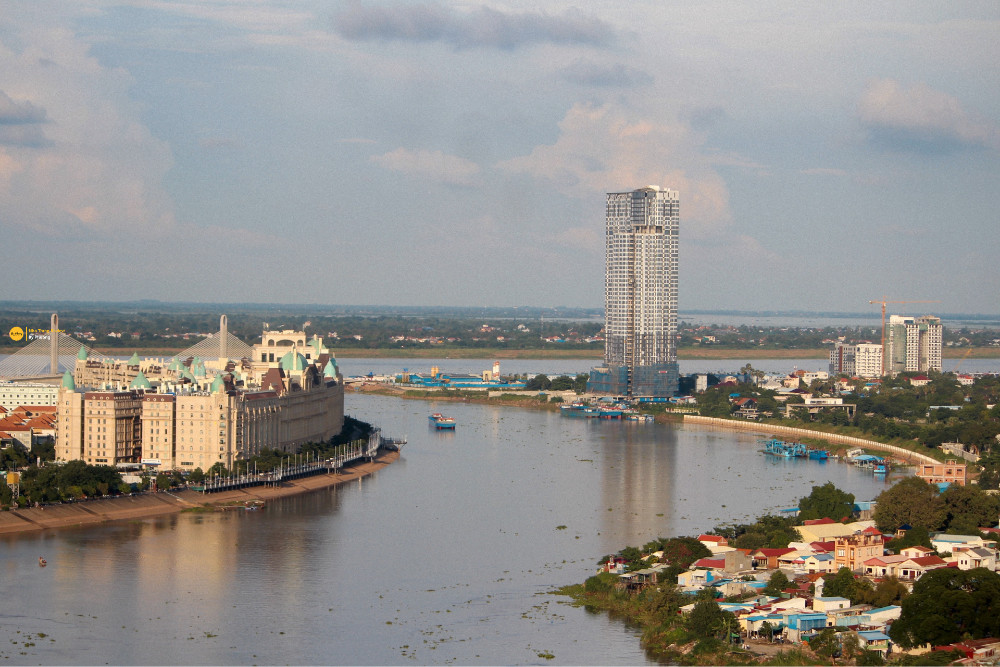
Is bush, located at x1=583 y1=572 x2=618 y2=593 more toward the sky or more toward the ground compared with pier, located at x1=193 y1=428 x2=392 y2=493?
more toward the ground

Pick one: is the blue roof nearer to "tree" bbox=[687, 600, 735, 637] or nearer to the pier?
"tree" bbox=[687, 600, 735, 637]

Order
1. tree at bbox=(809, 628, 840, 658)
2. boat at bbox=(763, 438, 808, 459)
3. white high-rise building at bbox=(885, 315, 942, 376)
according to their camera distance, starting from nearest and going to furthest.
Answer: tree at bbox=(809, 628, 840, 658), boat at bbox=(763, 438, 808, 459), white high-rise building at bbox=(885, 315, 942, 376)

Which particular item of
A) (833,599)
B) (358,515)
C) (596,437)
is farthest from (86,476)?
(596,437)

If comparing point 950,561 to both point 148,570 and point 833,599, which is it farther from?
point 148,570

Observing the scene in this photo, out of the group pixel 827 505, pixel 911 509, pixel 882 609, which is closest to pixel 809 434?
pixel 827 505

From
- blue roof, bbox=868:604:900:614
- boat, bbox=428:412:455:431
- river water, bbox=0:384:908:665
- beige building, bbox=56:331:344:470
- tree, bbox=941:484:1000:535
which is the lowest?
river water, bbox=0:384:908:665

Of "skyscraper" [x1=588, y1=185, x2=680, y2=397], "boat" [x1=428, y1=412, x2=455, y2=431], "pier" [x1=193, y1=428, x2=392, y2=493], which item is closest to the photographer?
"pier" [x1=193, y1=428, x2=392, y2=493]

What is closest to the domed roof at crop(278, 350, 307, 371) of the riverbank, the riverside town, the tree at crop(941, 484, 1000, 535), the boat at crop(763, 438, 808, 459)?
the riverside town

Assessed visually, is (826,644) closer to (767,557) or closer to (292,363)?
(767,557)
